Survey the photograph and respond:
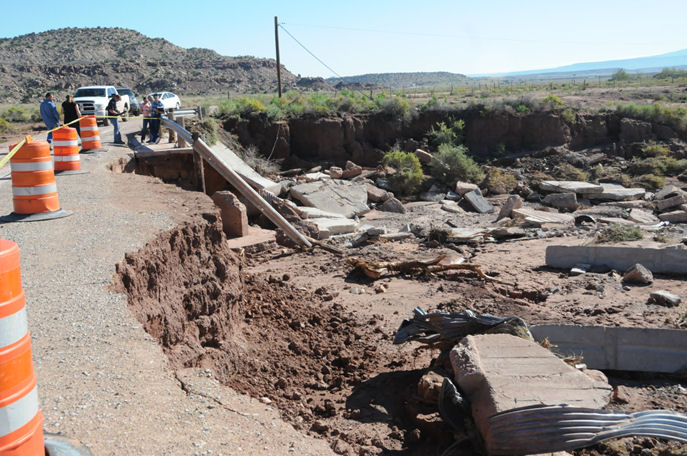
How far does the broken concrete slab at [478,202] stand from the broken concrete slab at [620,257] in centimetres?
733

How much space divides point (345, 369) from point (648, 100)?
44554 mm

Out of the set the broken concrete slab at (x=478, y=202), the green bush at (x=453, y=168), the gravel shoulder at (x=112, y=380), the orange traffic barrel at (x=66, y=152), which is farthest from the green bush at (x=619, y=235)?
the orange traffic barrel at (x=66, y=152)

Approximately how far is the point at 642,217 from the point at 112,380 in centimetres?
1718

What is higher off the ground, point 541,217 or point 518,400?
point 518,400

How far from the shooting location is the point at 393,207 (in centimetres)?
2059

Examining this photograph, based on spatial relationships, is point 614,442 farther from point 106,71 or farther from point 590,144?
point 106,71

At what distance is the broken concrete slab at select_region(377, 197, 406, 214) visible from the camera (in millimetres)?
20547

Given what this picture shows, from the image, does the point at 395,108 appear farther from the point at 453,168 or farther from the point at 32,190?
the point at 32,190

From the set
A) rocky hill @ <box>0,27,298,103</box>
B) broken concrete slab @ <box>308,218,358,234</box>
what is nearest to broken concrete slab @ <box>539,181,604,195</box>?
broken concrete slab @ <box>308,218,358,234</box>

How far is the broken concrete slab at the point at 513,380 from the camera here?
5.52 metres

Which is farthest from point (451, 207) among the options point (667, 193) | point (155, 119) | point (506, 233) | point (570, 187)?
point (155, 119)

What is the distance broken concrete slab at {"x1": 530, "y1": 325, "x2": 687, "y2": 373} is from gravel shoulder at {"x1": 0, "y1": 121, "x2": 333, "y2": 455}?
4389 millimetres

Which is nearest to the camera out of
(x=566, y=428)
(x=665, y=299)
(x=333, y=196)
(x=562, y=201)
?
(x=566, y=428)

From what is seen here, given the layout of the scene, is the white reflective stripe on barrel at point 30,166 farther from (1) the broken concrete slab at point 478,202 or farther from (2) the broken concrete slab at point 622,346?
(1) the broken concrete slab at point 478,202
